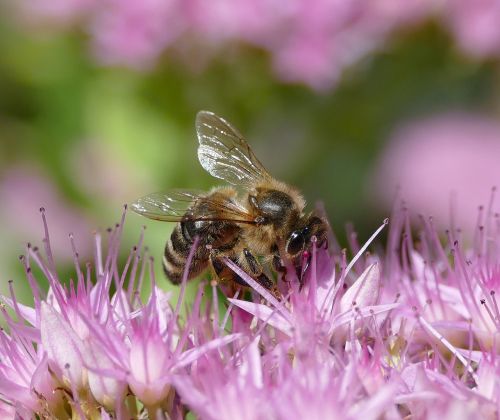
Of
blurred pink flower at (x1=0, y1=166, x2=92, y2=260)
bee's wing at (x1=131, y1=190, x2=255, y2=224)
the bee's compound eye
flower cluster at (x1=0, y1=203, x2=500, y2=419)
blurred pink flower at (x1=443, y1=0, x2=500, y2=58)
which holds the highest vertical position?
blurred pink flower at (x1=443, y1=0, x2=500, y2=58)

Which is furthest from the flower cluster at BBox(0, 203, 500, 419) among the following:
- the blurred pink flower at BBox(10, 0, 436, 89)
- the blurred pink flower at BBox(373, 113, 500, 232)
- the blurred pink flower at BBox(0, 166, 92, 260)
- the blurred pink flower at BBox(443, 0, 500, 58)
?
the blurred pink flower at BBox(373, 113, 500, 232)

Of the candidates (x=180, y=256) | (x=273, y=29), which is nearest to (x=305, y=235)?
(x=180, y=256)

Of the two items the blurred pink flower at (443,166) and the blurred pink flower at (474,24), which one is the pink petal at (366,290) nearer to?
the blurred pink flower at (474,24)

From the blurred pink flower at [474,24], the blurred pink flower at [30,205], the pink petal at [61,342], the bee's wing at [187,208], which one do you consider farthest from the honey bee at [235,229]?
the blurred pink flower at [30,205]

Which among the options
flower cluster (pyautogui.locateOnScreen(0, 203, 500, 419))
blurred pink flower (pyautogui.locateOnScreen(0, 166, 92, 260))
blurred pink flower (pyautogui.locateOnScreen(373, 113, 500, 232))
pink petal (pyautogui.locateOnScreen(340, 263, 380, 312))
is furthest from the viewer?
blurred pink flower (pyautogui.locateOnScreen(373, 113, 500, 232))

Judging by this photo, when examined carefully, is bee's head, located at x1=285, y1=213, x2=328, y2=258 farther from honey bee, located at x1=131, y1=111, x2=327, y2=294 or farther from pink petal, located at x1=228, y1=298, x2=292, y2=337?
pink petal, located at x1=228, y1=298, x2=292, y2=337

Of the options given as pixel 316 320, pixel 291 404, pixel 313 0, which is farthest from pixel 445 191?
pixel 291 404
